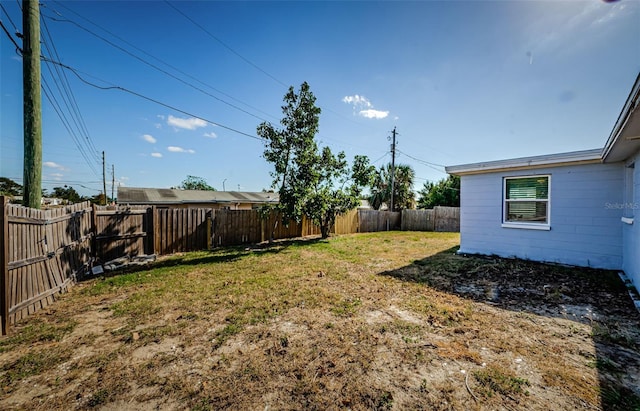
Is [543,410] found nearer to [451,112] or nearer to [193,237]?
[193,237]

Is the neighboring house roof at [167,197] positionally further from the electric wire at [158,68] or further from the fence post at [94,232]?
the fence post at [94,232]

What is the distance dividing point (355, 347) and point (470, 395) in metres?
1.08

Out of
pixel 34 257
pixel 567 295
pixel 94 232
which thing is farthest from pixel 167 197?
pixel 567 295

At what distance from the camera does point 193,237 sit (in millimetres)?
8773

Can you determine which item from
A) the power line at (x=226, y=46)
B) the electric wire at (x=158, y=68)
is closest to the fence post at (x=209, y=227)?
the electric wire at (x=158, y=68)

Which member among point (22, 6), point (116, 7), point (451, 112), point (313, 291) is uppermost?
point (116, 7)

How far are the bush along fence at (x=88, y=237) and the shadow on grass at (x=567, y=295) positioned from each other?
20.1 feet

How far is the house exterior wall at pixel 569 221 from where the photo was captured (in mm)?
5398

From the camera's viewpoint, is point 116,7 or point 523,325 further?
point 116,7

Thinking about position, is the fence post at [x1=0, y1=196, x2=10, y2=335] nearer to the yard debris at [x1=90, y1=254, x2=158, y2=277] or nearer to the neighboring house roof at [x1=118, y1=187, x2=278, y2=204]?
the yard debris at [x1=90, y1=254, x2=158, y2=277]

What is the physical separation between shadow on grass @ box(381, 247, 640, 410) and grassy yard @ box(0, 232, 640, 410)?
2cm

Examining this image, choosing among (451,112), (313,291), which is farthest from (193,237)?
(451,112)

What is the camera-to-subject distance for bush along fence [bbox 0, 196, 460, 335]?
3.23 m

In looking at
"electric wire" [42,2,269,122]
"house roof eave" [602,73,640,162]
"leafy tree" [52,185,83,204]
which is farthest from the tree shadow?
"leafy tree" [52,185,83,204]
